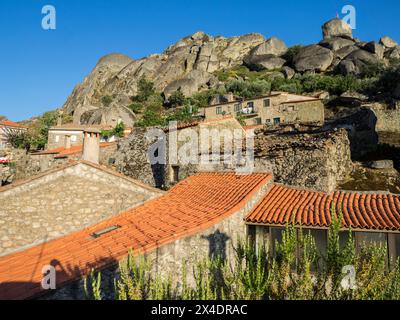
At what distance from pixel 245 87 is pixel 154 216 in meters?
64.5

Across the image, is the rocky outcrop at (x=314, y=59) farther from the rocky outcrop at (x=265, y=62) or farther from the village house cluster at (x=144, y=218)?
the village house cluster at (x=144, y=218)

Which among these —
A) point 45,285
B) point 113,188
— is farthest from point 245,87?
point 45,285

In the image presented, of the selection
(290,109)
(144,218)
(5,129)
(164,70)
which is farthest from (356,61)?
(5,129)

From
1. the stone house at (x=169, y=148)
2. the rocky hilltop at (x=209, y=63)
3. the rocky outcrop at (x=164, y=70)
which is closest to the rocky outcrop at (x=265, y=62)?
the rocky hilltop at (x=209, y=63)

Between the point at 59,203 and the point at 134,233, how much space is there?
3.68m

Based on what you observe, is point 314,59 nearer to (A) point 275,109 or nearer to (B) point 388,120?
(A) point 275,109

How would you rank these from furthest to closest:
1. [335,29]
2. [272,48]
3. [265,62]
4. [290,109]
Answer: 1. [335,29]
2. [272,48]
3. [265,62]
4. [290,109]

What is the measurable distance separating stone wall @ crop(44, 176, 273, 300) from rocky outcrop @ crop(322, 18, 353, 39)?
103958 millimetres


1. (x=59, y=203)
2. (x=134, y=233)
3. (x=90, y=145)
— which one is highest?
(x=90, y=145)

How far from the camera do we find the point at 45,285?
6176 mm

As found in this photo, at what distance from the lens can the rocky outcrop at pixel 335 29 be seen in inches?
3775

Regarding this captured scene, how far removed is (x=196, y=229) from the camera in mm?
7645

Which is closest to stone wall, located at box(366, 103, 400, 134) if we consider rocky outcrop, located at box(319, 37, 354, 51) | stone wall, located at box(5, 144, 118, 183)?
stone wall, located at box(5, 144, 118, 183)
